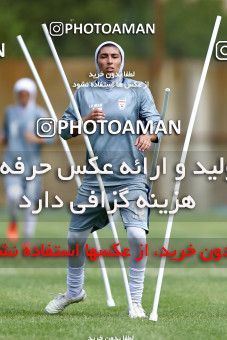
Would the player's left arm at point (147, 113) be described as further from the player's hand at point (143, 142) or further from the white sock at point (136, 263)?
the white sock at point (136, 263)

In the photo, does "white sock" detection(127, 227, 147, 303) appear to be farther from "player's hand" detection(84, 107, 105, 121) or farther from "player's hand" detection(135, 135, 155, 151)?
"player's hand" detection(84, 107, 105, 121)

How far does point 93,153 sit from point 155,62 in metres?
22.4

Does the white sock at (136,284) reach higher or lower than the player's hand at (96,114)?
lower

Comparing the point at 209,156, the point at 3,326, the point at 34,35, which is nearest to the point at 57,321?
the point at 3,326

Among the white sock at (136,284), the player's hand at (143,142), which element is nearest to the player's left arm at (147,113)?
the player's hand at (143,142)

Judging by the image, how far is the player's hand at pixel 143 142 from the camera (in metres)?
9.53

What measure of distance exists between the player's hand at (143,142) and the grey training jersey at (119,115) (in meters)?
0.21

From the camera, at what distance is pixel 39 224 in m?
23.8

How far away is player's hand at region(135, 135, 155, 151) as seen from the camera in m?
9.53

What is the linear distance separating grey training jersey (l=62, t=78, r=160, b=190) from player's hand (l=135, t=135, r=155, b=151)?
206 millimetres

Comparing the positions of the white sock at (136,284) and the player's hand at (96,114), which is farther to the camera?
the white sock at (136,284)

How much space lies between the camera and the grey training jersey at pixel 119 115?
9836 millimetres

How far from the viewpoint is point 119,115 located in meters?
9.86

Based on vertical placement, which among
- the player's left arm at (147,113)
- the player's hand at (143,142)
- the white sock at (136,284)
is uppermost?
the player's left arm at (147,113)
